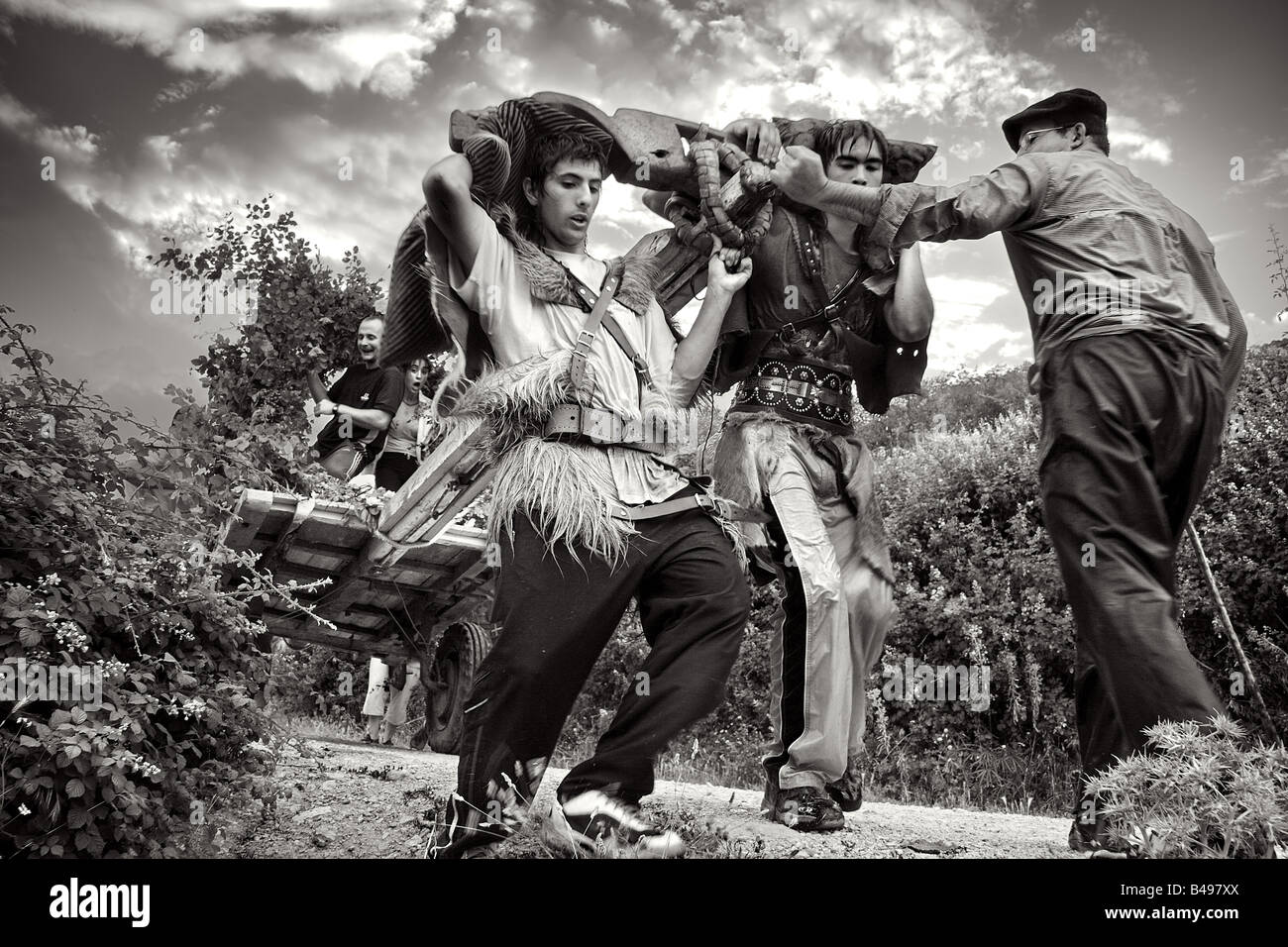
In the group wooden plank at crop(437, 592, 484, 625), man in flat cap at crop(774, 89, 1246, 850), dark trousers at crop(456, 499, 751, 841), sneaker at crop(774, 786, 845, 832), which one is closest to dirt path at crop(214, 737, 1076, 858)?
sneaker at crop(774, 786, 845, 832)

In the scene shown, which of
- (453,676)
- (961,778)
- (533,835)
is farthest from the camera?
(961,778)

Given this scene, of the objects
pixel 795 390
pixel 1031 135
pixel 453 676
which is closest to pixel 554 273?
pixel 795 390

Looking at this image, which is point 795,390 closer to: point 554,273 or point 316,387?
Result: point 554,273

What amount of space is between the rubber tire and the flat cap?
3748mm

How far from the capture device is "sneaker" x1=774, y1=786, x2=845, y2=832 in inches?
137

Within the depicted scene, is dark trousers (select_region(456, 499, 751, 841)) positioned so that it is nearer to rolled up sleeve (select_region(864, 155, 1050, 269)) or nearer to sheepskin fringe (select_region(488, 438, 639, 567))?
sheepskin fringe (select_region(488, 438, 639, 567))

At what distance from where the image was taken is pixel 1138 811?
2.19 meters

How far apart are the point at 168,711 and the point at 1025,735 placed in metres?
5.12

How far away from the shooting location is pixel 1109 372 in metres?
2.89

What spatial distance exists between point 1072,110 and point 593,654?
7.63ft

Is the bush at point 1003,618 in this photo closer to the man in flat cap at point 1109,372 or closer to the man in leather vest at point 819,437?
the man in leather vest at point 819,437

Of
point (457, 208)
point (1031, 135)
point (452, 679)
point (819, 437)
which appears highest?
point (1031, 135)

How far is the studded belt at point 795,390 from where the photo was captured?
3959mm
